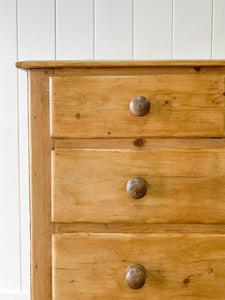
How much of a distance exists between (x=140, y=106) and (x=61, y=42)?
0.68 m

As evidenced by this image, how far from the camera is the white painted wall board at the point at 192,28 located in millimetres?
1169

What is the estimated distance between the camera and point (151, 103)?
0.70 metres

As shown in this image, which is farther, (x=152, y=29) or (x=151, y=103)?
(x=152, y=29)

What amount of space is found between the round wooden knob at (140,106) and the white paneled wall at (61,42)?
57cm

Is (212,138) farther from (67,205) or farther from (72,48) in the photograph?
(72,48)

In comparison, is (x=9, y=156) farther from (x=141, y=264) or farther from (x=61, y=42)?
(x=141, y=264)

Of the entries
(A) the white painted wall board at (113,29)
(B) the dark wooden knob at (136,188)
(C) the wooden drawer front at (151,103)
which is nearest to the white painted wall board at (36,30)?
(A) the white painted wall board at (113,29)

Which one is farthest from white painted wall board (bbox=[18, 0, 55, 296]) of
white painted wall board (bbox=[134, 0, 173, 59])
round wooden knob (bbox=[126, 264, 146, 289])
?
round wooden knob (bbox=[126, 264, 146, 289])

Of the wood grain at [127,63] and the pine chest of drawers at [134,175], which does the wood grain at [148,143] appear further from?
the wood grain at [127,63]

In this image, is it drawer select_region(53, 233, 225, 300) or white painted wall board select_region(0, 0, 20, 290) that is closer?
drawer select_region(53, 233, 225, 300)

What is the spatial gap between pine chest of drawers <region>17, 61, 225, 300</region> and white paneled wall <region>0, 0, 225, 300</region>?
1.76 ft

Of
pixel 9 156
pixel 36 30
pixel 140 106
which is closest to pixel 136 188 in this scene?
pixel 140 106

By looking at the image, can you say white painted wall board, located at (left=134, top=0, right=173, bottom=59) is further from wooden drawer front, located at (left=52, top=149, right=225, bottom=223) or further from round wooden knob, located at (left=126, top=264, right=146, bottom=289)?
round wooden knob, located at (left=126, top=264, right=146, bottom=289)

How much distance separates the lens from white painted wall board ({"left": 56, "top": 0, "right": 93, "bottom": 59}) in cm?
120
